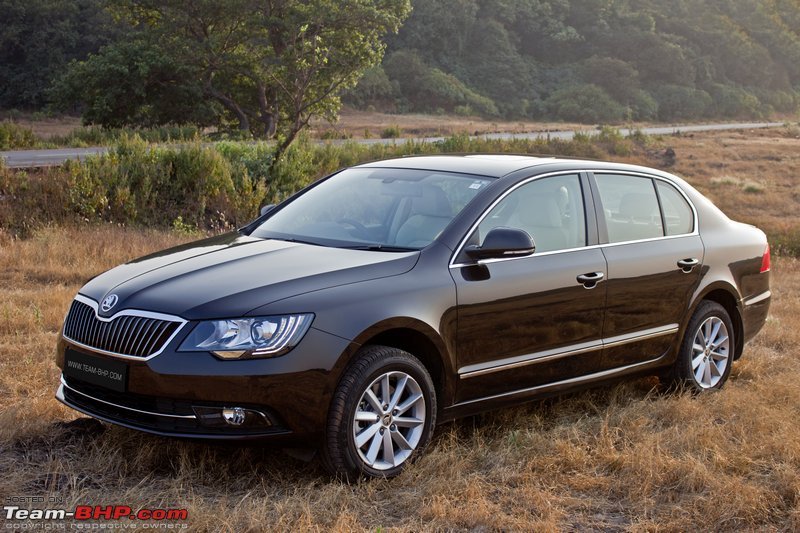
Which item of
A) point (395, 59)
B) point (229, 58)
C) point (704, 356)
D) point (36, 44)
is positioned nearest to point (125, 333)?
point (704, 356)

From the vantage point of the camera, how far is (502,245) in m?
5.08

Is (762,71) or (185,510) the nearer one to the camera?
(185,510)

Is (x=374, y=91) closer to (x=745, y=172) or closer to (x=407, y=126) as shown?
(x=407, y=126)

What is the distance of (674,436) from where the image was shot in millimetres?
5504

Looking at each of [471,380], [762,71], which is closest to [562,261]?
[471,380]

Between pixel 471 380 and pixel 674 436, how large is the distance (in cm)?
125

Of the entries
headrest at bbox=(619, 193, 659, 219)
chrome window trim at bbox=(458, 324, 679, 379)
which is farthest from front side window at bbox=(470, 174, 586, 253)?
chrome window trim at bbox=(458, 324, 679, 379)

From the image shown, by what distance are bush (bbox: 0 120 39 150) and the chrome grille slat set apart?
69.0ft

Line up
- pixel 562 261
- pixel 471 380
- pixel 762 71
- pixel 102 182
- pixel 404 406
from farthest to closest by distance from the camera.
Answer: pixel 762 71, pixel 102 182, pixel 562 261, pixel 471 380, pixel 404 406

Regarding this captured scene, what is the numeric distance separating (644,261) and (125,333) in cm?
319

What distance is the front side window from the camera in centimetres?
554

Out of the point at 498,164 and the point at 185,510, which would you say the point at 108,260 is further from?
the point at 185,510

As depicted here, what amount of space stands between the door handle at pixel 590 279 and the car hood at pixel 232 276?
1148 millimetres

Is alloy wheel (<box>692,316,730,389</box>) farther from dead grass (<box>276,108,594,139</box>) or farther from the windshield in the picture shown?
dead grass (<box>276,108,594,139</box>)
